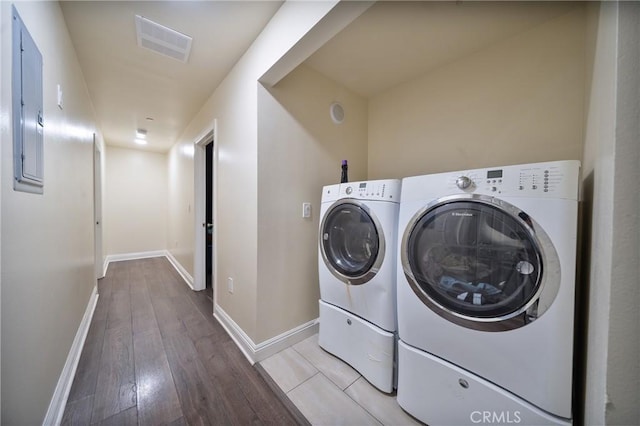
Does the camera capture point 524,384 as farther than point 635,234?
Yes

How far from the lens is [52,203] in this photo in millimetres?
1181

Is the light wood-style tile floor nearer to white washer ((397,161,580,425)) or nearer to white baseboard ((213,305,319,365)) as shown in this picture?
white baseboard ((213,305,319,365))

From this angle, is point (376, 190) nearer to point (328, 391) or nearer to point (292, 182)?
point (292, 182)

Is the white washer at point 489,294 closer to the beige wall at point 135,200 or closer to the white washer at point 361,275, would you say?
the white washer at point 361,275

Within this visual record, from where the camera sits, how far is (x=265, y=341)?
1.60 metres

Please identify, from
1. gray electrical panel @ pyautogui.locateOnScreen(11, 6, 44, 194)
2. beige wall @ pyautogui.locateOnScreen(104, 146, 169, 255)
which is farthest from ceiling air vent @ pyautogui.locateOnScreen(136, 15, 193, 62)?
beige wall @ pyautogui.locateOnScreen(104, 146, 169, 255)

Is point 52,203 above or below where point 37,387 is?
above

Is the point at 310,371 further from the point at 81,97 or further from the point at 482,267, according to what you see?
the point at 81,97

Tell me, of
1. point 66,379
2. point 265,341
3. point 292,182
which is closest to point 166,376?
point 66,379

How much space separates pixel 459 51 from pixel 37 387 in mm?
3077

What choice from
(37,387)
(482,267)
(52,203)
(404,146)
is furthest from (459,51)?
(37,387)

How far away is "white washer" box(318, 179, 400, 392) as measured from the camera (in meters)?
1.24

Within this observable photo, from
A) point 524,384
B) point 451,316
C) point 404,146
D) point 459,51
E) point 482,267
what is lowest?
point 524,384

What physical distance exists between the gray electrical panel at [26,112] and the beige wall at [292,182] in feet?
3.31
